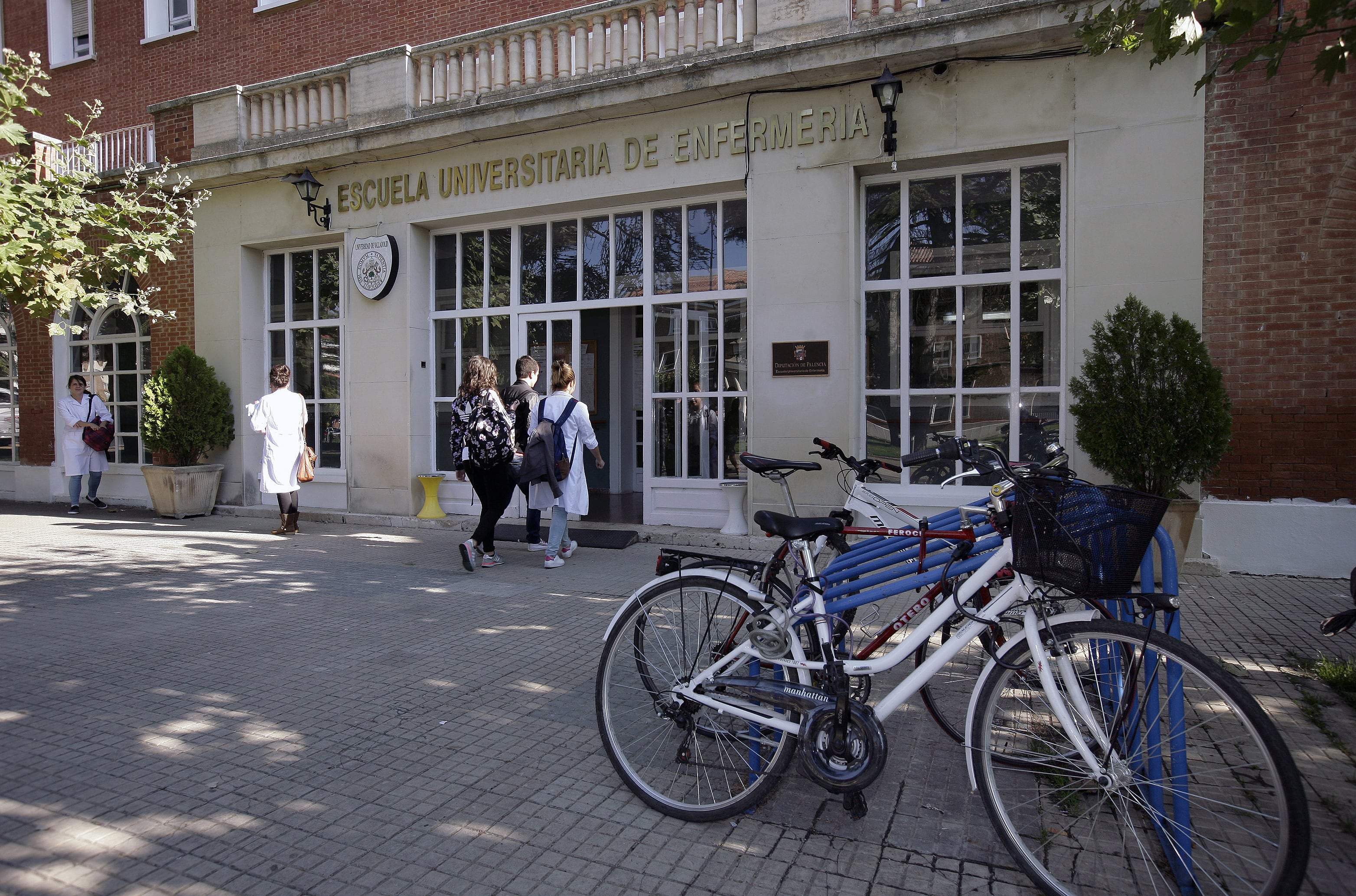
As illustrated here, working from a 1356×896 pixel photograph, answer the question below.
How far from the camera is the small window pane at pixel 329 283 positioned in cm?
1138

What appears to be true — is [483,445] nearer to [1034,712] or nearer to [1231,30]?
[1034,712]

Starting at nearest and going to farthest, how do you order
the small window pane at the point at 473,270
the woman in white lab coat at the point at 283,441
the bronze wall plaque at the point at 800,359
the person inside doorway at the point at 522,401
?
the person inside doorway at the point at 522,401 → the bronze wall plaque at the point at 800,359 → the woman in white lab coat at the point at 283,441 → the small window pane at the point at 473,270

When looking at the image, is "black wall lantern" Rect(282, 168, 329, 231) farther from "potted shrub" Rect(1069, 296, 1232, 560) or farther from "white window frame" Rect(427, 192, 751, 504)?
"potted shrub" Rect(1069, 296, 1232, 560)

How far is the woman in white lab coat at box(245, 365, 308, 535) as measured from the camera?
960 cm

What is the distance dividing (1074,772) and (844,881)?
800mm

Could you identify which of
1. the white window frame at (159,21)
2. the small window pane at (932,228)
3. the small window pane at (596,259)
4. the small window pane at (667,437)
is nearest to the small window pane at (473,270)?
the small window pane at (596,259)

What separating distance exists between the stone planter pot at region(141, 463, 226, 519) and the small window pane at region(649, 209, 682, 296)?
6765 mm

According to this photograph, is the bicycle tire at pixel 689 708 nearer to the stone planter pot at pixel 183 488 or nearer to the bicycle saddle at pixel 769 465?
the bicycle saddle at pixel 769 465

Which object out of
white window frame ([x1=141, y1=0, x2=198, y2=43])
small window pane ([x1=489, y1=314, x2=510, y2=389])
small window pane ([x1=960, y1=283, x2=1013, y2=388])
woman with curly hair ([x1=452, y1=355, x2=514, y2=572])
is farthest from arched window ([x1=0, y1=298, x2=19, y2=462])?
small window pane ([x1=960, y1=283, x2=1013, y2=388])

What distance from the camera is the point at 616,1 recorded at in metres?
9.14

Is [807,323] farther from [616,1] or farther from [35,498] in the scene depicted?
[35,498]

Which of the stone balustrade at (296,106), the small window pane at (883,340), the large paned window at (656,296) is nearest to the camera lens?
the small window pane at (883,340)

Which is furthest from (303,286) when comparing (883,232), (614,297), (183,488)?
(883,232)

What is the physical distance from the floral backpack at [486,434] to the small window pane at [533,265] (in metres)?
2.96
